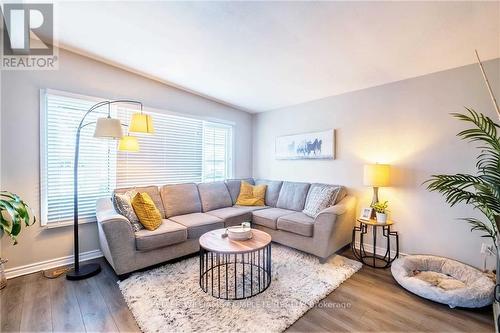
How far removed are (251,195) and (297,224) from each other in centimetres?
128

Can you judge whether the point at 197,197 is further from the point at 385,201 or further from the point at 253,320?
the point at 385,201

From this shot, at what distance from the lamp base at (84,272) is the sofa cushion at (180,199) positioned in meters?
0.99

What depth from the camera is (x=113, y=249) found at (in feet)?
7.53

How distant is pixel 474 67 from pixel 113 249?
426 centimetres

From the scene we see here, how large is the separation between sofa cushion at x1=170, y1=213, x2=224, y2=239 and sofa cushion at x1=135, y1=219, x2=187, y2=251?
0.11 m

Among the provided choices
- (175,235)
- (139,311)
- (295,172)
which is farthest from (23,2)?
(295,172)

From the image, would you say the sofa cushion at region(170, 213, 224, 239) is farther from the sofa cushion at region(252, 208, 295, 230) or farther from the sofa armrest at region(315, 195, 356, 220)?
the sofa armrest at region(315, 195, 356, 220)

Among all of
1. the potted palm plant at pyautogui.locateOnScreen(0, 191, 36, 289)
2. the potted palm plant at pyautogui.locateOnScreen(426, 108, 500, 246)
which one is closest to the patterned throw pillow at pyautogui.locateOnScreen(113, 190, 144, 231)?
the potted palm plant at pyautogui.locateOnScreen(0, 191, 36, 289)

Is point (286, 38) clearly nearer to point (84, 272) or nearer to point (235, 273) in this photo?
point (235, 273)

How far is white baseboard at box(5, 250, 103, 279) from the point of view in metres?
2.42

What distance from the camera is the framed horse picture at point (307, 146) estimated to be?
142 inches

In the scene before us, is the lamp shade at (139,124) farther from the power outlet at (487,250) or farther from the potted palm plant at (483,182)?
the power outlet at (487,250)

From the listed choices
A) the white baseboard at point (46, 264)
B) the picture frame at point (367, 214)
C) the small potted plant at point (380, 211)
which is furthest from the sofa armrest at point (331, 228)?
the white baseboard at point (46, 264)

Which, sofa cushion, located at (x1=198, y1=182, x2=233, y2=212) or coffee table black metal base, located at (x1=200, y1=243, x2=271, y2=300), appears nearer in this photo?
coffee table black metal base, located at (x1=200, y1=243, x2=271, y2=300)
